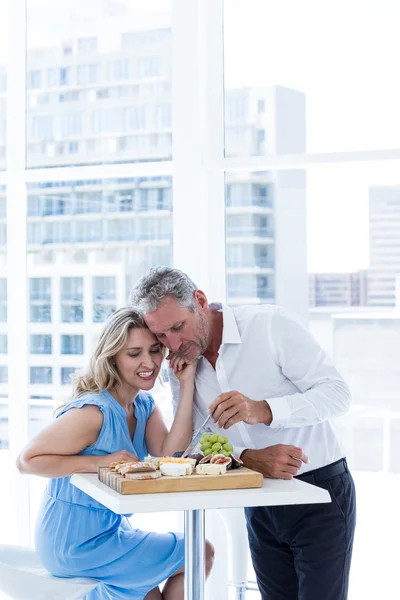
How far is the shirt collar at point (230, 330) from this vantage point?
2.55m

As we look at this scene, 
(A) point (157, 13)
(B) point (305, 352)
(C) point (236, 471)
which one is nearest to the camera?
(C) point (236, 471)

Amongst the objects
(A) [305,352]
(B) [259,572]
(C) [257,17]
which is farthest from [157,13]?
(B) [259,572]

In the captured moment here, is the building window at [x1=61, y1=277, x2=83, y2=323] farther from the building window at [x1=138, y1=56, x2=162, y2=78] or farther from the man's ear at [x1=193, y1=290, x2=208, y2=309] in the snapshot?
the man's ear at [x1=193, y1=290, x2=208, y2=309]

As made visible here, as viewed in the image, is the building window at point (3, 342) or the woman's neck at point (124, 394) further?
the building window at point (3, 342)

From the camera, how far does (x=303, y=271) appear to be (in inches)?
132

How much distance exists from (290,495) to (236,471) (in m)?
0.18

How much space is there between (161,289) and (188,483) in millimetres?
674

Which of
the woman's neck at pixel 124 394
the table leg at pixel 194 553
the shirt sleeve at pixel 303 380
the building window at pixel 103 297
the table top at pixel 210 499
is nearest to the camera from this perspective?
the table top at pixel 210 499

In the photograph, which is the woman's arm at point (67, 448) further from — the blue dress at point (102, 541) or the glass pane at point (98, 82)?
the glass pane at point (98, 82)

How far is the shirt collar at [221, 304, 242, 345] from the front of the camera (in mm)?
2547

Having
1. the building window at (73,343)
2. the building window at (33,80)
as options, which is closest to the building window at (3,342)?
the building window at (73,343)

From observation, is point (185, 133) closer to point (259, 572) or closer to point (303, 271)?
point (303, 271)

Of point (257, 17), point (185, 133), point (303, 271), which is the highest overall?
point (257, 17)

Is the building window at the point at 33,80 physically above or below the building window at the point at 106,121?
above
